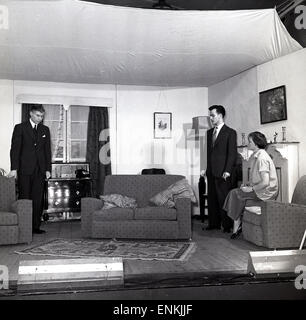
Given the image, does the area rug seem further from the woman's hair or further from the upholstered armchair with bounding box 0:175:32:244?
the woman's hair

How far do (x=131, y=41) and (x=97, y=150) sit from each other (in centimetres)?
262

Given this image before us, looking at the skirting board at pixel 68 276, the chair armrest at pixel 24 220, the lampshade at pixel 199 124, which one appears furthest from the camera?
the lampshade at pixel 199 124

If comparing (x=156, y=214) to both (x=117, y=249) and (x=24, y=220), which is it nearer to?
(x=117, y=249)

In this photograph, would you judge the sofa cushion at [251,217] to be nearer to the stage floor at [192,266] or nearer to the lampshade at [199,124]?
the stage floor at [192,266]

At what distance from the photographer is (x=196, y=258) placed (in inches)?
133

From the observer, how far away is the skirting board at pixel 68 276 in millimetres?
2189

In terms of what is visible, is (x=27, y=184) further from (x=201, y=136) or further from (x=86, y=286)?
(x=201, y=136)

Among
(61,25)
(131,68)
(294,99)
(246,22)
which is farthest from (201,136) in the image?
(61,25)

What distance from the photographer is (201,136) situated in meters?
6.27

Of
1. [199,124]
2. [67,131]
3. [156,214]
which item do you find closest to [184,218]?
[156,214]

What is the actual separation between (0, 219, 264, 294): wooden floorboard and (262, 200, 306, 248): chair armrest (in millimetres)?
231

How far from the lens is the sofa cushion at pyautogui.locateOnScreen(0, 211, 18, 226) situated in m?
4.04

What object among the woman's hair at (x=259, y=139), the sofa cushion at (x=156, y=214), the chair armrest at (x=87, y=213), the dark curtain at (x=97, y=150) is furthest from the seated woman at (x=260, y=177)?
the dark curtain at (x=97, y=150)

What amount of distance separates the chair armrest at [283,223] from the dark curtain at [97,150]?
3.46 m
